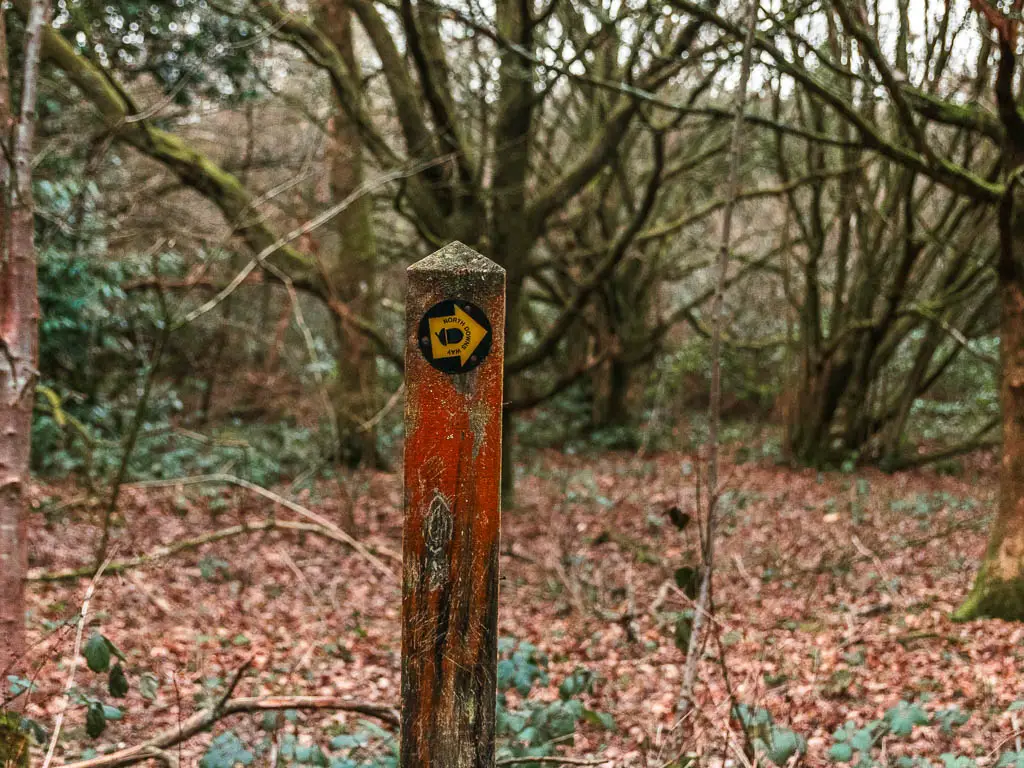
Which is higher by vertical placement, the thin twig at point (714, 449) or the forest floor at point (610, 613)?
the thin twig at point (714, 449)

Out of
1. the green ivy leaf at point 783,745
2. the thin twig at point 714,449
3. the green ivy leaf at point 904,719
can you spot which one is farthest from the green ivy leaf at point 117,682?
the green ivy leaf at point 904,719

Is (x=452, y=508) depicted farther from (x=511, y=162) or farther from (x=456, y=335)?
(x=511, y=162)

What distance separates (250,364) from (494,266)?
16.4 m

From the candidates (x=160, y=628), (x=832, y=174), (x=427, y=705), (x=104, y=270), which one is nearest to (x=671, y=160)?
(x=832, y=174)

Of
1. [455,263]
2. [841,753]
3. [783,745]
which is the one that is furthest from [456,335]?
[841,753]

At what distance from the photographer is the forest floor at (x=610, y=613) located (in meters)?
4.41

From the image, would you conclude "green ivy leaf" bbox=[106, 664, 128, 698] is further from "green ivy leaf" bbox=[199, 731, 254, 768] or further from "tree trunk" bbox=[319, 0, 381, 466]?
"tree trunk" bbox=[319, 0, 381, 466]

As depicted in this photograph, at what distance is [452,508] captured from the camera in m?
2.10

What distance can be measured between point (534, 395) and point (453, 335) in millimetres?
9410

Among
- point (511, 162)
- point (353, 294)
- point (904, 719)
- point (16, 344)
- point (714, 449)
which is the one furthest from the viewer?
point (353, 294)

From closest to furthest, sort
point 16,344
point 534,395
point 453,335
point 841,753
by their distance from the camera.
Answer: point 453,335 < point 16,344 < point 841,753 < point 534,395

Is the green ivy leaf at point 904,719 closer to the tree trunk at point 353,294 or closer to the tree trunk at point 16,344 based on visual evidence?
the tree trunk at point 16,344

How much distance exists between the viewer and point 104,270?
10695 mm

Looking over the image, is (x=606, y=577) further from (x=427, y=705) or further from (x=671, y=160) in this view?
(x=671, y=160)
